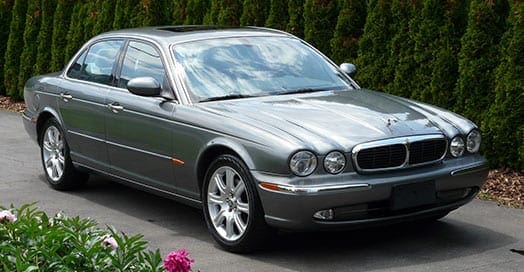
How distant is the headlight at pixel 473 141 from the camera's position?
736cm

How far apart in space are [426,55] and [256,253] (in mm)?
3910

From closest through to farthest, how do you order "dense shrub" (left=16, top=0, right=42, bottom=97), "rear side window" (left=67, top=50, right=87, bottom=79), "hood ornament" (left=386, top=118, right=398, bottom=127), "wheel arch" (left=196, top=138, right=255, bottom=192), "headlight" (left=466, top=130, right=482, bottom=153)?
"wheel arch" (left=196, top=138, right=255, bottom=192), "hood ornament" (left=386, top=118, right=398, bottom=127), "headlight" (left=466, top=130, right=482, bottom=153), "rear side window" (left=67, top=50, right=87, bottom=79), "dense shrub" (left=16, top=0, right=42, bottom=97)

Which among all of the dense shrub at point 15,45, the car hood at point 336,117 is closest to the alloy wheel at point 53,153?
the car hood at point 336,117

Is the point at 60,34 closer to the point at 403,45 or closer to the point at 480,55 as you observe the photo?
the point at 403,45

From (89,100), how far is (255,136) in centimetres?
241

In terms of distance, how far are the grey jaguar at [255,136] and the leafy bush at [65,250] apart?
1.62 metres

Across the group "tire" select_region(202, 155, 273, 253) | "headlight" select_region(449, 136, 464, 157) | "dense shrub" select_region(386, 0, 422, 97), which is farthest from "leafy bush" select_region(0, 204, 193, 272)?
"dense shrub" select_region(386, 0, 422, 97)

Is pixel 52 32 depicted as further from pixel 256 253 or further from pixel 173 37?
pixel 256 253

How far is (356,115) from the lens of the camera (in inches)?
284

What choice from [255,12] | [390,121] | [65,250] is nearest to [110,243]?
[65,250]

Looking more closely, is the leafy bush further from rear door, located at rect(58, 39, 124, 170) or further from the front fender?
rear door, located at rect(58, 39, 124, 170)

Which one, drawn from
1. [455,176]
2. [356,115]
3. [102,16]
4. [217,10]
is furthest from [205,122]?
[102,16]

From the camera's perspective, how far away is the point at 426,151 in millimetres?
7035

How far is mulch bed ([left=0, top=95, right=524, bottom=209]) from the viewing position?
8711 mm
